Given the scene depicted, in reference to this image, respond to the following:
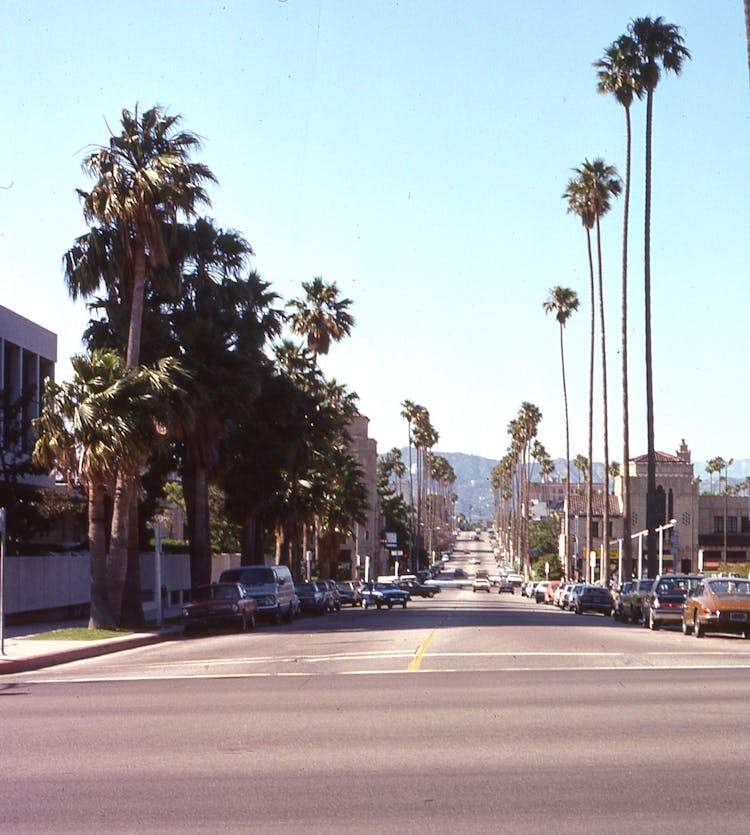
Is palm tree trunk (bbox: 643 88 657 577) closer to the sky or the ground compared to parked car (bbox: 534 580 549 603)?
closer to the sky

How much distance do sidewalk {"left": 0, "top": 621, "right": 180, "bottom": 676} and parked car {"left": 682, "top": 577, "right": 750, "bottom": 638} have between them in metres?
13.6

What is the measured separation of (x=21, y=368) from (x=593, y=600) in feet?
86.2

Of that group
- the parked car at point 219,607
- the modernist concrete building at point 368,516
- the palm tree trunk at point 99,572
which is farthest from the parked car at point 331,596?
the modernist concrete building at point 368,516

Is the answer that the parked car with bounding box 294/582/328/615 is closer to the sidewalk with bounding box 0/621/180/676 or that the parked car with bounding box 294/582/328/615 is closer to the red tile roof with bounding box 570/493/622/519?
the sidewalk with bounding box 0/621/180/676

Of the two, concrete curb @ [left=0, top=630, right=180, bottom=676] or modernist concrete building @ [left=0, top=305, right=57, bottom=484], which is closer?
concrete curb @ [left=0, top=630, right=180, bottom=676]

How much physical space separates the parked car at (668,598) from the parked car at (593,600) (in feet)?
56.1

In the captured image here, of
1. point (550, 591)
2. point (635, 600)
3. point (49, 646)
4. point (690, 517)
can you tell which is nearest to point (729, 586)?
point (635, 600)

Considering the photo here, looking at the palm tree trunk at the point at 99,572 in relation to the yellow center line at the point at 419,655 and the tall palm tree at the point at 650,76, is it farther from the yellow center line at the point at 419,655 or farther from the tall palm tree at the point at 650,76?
the tall palm tree at the point at 650,76

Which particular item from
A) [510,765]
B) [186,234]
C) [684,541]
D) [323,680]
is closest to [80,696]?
[323,680]

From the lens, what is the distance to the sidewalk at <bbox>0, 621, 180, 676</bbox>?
937 inches

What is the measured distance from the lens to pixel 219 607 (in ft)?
117

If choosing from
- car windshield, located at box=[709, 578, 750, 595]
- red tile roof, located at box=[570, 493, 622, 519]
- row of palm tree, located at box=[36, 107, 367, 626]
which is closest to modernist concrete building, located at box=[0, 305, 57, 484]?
row of palm tree, located at box=[36, 107, 367, 626]

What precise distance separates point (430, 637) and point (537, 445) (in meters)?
144

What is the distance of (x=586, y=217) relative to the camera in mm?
69125
